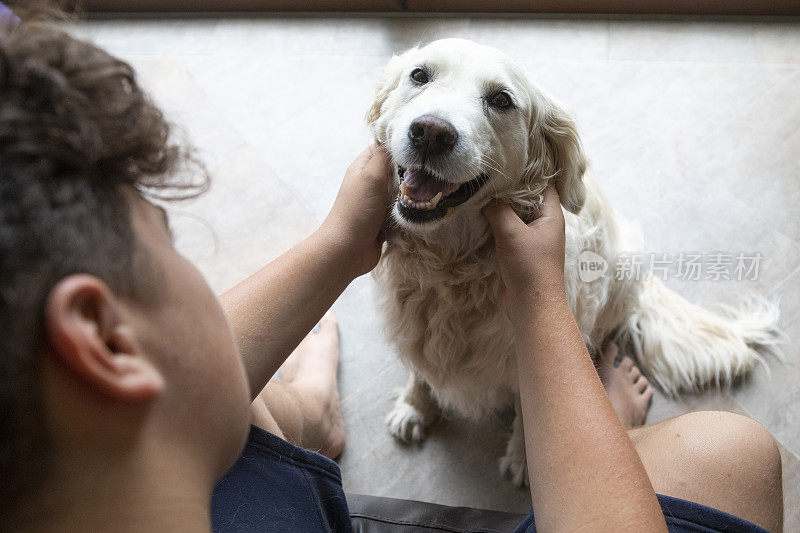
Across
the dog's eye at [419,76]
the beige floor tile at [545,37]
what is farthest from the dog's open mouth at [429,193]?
the beige floor tile at [545,37]

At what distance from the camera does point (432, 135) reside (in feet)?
3.83

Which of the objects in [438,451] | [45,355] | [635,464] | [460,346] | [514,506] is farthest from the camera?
[438,451]

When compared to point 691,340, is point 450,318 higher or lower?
higher

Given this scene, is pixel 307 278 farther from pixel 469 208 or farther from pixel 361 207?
pixel 469 208

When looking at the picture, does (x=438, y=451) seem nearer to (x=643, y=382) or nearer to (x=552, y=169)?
(x=643, y=382)

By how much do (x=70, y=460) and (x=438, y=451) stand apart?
1.40 meters

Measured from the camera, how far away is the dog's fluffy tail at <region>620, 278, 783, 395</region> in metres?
1.81

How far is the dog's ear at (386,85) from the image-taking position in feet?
4.56

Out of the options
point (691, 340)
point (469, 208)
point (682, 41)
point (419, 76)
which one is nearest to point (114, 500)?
point (469, 208)

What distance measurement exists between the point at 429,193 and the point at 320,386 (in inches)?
32.1

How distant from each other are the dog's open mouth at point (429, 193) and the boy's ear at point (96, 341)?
2.56ft

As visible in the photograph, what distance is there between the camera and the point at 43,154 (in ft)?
1.70

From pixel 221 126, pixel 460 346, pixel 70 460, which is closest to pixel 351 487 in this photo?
pixel 460 346

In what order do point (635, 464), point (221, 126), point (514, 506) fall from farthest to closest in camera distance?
1. point (221, 126)
2. point (514, 506)
3. point (635, 464)
